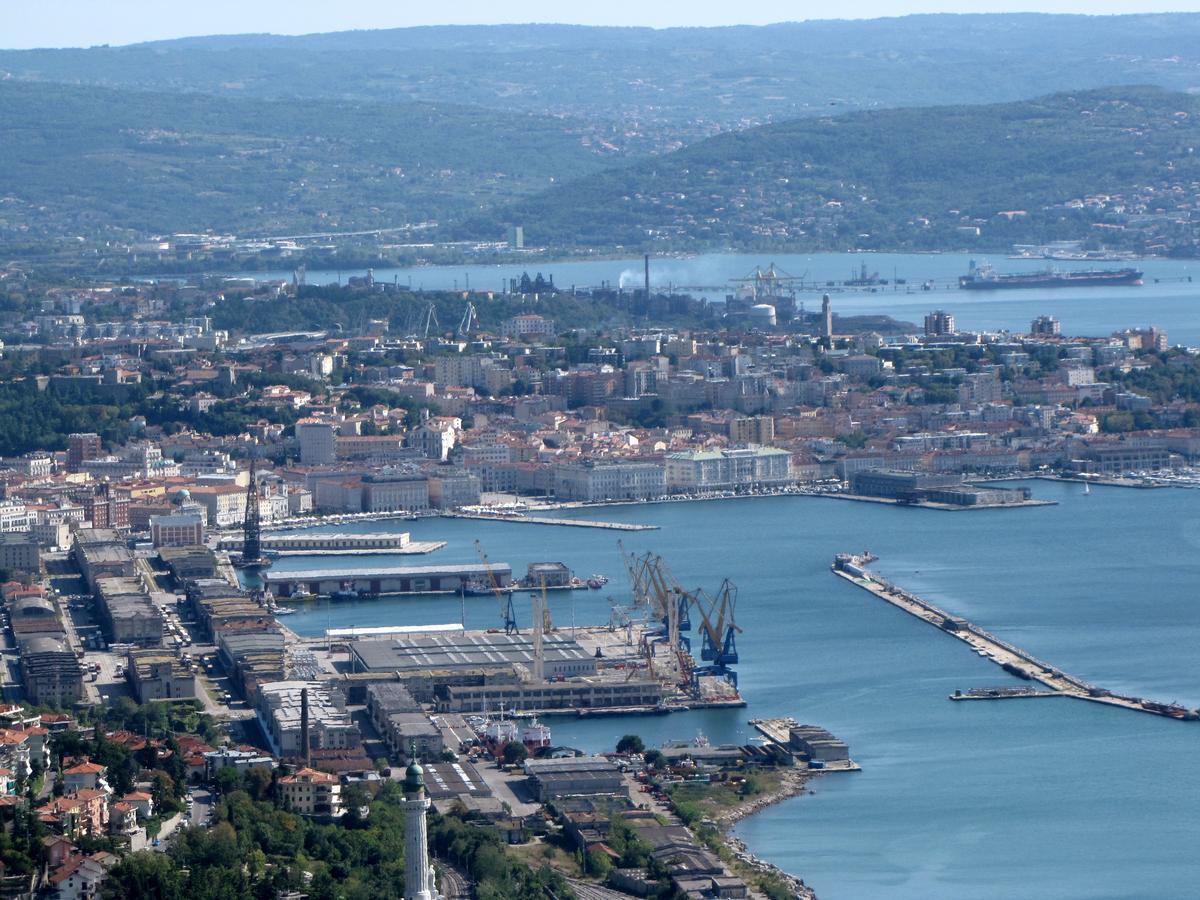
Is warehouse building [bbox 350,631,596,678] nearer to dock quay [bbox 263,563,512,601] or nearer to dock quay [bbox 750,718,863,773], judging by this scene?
dock quay [bbox 750,718,863,773]

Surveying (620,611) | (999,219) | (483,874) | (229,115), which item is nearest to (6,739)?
(483,874)

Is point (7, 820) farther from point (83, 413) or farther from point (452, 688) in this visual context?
point (83, 413)

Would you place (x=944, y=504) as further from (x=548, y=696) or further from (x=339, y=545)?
(x=548, y=696)

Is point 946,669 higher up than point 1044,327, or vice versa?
point 1044,327

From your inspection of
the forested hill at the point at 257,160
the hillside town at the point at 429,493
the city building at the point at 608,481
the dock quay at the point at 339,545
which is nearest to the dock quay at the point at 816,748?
the hillside town at the point at 429,493

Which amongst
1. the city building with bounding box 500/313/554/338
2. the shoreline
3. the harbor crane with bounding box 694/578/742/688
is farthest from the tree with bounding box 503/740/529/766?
the city building with bounding box 500/313/554/338

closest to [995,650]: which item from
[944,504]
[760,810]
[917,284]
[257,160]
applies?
[760,810]
